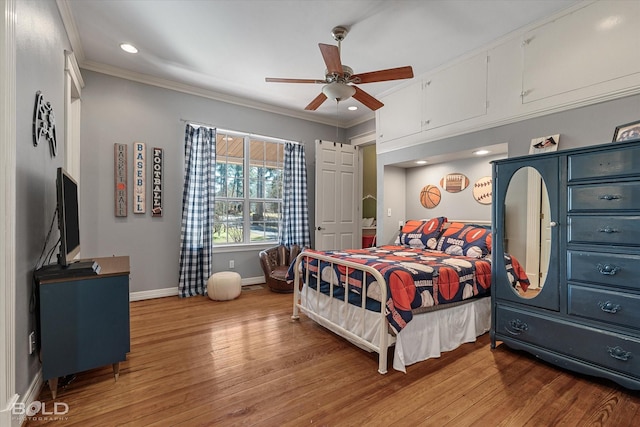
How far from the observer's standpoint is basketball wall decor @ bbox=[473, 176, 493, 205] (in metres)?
3.58

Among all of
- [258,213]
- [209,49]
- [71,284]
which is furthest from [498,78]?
[71,284]

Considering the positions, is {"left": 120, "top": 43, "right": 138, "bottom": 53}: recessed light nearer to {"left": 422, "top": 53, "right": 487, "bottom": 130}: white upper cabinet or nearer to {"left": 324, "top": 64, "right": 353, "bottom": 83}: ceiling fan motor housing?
{"left": 324, "top": 64, "right": 353, "bottom": 83}: ceiling fan motor housing

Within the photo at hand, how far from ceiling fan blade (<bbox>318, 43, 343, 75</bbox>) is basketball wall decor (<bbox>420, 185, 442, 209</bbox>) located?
95.0 inches

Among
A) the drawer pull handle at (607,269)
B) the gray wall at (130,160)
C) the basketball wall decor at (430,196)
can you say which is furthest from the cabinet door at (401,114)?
the drawer pull handle at (607,269)

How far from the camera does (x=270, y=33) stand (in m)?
2.90

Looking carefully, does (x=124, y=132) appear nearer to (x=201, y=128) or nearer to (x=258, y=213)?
(x=201, y=128)

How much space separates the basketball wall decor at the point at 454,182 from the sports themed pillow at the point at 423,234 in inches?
20.3

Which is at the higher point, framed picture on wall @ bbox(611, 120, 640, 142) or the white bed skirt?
framed picture on wall @ bbox(611, 120, 640, 142)

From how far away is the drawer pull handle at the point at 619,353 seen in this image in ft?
5.83

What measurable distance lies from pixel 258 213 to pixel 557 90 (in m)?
4.00

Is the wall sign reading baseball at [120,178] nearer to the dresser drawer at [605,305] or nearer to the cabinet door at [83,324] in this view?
the cabinet door at [83,324]

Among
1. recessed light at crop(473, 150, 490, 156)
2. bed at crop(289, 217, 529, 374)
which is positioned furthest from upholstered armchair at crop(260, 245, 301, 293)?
recessed light at crop(473, 150, 490, 156)

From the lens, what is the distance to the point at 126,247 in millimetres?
3719

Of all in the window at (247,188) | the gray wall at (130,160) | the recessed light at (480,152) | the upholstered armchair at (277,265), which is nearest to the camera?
the recessed light at (480,152)
